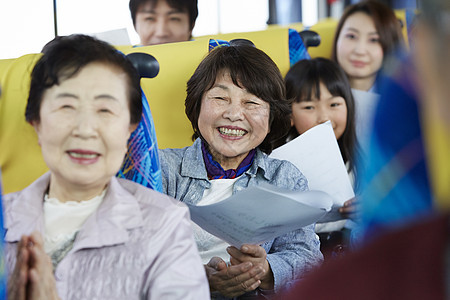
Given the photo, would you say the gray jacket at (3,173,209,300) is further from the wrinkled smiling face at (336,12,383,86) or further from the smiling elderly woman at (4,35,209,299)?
the wrinkled smiling face at (336,12,383,86)

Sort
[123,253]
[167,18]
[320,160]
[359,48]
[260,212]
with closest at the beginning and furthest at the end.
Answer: [123,253], [260,212], [320,160], [167,18], [359,48]

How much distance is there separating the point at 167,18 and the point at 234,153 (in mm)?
961

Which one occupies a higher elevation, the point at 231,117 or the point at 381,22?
the point at 381,22

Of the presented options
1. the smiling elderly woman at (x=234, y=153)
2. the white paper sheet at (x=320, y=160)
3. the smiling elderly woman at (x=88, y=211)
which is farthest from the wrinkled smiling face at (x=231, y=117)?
the smiling elderly woman at (x=88, y=211)

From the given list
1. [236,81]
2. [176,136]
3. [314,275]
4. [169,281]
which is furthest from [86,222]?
[176,136]

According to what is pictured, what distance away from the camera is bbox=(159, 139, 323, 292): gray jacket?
130cm

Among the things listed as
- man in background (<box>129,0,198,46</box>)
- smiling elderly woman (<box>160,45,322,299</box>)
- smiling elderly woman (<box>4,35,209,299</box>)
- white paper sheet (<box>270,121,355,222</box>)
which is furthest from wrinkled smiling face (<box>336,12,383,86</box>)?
smiling elderly woman (<box>4,35,209,299</box>)

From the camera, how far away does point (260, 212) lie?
1.04m

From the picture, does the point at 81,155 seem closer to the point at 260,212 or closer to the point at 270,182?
the point at 260,212

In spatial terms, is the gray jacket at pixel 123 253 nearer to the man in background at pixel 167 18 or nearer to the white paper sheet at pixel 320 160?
the white paper sheet at pixel 320 160

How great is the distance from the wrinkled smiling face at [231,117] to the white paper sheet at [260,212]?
310 mm

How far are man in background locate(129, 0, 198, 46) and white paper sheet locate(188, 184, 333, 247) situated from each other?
1.19 m

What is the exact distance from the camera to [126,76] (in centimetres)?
94

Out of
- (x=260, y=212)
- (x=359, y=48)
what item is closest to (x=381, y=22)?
(x=359, y=48)
